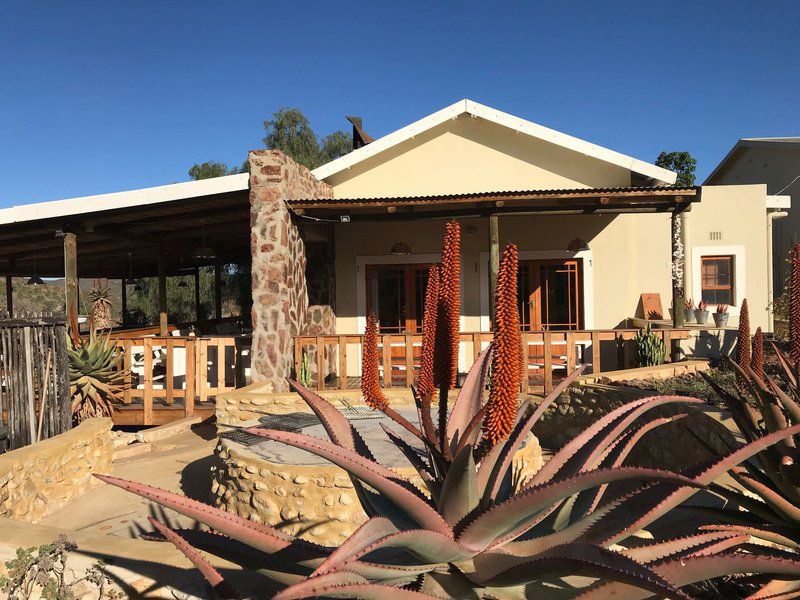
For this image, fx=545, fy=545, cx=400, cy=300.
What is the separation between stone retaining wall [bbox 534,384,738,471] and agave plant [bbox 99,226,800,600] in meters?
3.25

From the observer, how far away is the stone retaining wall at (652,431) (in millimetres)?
5055

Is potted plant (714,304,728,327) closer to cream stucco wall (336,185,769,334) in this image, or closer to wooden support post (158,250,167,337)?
cream stucco wall (336,185,769,334)

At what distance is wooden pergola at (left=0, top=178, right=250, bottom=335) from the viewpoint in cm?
882

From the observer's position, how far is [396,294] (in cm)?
1106

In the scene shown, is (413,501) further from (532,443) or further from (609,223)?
(609,223)

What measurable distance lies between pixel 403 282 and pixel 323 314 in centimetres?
180

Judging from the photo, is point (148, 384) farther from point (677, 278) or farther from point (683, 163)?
point (683, 163)

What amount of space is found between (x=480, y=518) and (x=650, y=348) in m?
7.59

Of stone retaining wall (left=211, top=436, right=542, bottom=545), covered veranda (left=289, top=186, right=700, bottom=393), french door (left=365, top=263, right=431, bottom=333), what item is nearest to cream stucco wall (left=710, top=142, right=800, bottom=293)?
covered veranda (left=289, top=186, right=700, bottom=393)

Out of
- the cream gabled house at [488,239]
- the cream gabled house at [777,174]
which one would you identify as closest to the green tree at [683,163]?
the cream gabled house at [777,174]

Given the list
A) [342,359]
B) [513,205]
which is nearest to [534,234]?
[513,205]

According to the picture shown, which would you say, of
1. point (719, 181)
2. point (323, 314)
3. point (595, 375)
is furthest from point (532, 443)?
point (719, 181)

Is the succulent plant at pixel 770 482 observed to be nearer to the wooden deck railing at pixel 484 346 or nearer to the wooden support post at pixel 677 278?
the wooden deck railing at pixel 484 346

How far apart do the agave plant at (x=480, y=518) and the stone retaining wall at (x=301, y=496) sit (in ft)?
9.57
